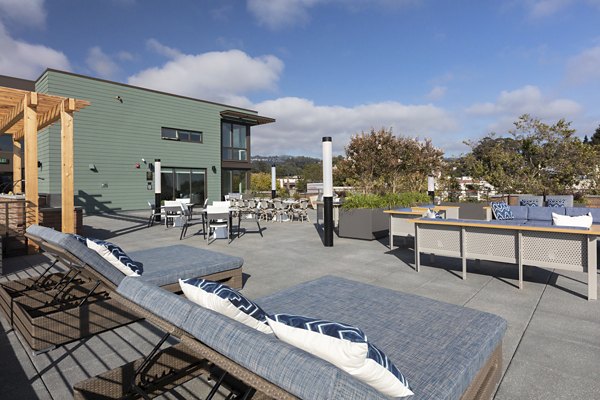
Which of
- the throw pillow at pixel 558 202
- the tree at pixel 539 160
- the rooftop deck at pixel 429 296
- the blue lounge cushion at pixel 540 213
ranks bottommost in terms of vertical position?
the rooftop deck at pixel 429 296

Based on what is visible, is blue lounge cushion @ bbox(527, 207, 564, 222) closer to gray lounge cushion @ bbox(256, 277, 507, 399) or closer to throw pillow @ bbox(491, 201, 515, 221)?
throw pillow @ bbox(491, 201, 515, 221)

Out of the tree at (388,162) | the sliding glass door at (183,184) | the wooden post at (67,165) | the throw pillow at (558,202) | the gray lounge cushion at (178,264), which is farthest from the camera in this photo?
the sliding glass door at (183,184)

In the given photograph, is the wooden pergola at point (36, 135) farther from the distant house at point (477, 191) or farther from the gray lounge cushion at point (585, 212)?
the distant house at point (477, 191)

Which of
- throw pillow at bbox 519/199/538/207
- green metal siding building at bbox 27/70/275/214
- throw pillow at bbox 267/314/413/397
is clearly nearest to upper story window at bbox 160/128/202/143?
green metal siding building at bbox 27/70/275/214

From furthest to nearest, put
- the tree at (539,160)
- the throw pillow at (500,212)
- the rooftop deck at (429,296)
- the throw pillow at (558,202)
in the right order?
the tree at (539,160)
the throw pillow at (558,202)
the throw pillow at (500,212)
the rooftop deck at (429,296)

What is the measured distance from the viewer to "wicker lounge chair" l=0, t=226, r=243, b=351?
2.60 m

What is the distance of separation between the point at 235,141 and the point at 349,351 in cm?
2004

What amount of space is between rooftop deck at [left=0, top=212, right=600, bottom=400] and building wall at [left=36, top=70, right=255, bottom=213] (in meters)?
9.96

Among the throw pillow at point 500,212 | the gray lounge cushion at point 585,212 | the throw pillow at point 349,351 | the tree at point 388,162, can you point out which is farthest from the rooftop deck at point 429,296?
the tree at point 388,162

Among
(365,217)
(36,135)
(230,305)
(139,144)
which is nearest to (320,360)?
(230,305)

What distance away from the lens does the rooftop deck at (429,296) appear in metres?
2.12

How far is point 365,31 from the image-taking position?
14.9 meters

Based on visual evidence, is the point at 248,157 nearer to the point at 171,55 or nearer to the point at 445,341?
the point at 171,55

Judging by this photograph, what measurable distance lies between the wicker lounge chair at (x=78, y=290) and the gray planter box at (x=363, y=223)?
4.19m
